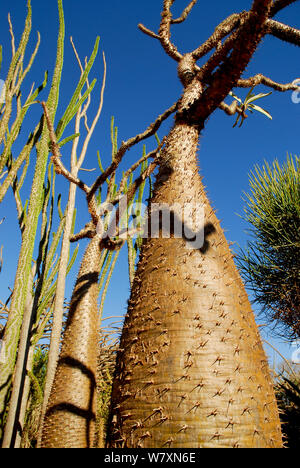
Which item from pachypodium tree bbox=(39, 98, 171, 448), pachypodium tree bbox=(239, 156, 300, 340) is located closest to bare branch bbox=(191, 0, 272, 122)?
pachypodium tree bbox=(39, 98, 171, 448)

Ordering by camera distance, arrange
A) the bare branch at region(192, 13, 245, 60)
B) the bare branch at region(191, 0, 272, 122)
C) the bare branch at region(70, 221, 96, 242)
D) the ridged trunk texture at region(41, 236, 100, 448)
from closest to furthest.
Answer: the bare branch at region(191, 0, 272, 122)
the ridged trunk texture at region(41, 236, 100, 448)
the bare branch at region(192, 13, 245, 60)
the bare branch at region(70, 221, 96, 242)

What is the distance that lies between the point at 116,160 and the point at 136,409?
1.80 m

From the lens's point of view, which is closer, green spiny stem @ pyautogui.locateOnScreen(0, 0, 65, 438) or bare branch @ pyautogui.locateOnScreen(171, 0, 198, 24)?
green spiny stem @ pyautogui.locateOnScreen(0, 0, 65, 438)

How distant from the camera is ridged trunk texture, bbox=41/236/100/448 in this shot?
6.69ft

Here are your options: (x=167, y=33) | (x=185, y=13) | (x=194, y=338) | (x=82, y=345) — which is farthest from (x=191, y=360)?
(x=185, y=13)

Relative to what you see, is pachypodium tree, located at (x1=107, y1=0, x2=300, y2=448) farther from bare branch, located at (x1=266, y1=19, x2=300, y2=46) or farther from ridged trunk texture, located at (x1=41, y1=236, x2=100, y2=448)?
ridged trunk texture, located at (x1=41, y1=236, x2=100, y2=448)

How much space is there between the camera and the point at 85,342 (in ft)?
8.04

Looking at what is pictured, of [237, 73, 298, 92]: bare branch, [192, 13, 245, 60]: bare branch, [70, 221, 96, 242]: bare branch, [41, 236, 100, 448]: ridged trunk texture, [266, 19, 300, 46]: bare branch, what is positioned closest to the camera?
[266, 19, 300, 46]: bare branch

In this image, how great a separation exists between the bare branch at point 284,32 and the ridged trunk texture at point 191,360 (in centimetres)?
113

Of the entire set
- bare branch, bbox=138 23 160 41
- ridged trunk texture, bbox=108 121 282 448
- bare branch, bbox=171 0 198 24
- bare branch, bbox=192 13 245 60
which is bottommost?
ridged trunk texture, bbox=108 121 282 448

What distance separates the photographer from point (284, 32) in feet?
5.44

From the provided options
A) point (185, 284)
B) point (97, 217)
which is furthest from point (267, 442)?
point (97, 217)

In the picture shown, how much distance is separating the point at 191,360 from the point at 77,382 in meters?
1.45

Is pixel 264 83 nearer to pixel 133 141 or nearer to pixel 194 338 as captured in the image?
pixel 133 141
